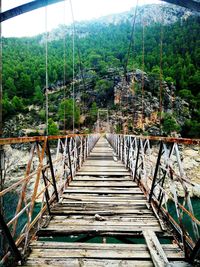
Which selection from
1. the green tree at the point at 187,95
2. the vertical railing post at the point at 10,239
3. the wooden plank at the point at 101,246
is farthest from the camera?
the green tree at the point at 187,95

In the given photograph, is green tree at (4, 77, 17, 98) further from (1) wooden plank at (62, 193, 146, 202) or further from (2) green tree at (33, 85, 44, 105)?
(1) wooden plank at (62, 193, 146, 202)

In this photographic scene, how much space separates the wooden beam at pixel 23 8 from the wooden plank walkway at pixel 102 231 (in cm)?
220

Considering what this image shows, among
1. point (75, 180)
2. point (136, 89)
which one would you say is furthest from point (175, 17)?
point (75, 180)

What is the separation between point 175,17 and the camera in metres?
86.8

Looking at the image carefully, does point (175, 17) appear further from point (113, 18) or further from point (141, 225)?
point (141, 225)

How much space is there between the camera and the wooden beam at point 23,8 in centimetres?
222

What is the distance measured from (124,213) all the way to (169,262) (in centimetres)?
113

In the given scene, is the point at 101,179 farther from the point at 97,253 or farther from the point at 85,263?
the point at 85,263

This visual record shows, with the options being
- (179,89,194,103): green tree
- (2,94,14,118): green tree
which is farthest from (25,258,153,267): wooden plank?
(179,89,194,103): green tree

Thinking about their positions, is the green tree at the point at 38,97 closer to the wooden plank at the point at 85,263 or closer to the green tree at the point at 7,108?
the green tree at the point at 7,108

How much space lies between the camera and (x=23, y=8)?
229cm

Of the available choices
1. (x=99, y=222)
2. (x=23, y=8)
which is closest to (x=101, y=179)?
(x=99, y=222)

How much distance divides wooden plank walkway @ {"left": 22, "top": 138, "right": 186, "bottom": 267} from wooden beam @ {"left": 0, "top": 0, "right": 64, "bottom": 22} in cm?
220

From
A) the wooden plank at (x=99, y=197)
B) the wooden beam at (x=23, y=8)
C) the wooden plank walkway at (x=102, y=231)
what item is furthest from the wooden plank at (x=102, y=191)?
the wooden beam at (x=23, y=8)
